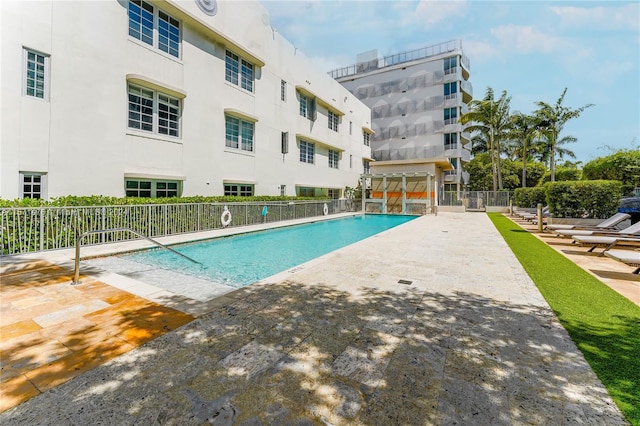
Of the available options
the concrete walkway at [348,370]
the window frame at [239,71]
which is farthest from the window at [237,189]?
the concrete walkway at [348,370]

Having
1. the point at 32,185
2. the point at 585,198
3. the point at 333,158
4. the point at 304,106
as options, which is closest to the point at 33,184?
the point at 32,185

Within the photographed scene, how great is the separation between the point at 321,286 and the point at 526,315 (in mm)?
3102

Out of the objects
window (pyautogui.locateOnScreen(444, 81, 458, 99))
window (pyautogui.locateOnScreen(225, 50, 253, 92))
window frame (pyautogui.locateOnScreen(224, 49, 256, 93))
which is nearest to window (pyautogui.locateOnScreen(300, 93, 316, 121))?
window frame (pyautogui.locateOnScreen(224, 49, 256, 93))

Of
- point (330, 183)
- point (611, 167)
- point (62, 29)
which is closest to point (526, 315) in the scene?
point (62, 29)

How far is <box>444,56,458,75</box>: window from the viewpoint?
125 feet

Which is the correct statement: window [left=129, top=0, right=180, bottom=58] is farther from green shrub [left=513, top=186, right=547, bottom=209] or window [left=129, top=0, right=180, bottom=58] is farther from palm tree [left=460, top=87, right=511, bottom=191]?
palm tree [left=460, top=87, right=511, bottom=191]

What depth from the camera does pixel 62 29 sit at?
9.09 m

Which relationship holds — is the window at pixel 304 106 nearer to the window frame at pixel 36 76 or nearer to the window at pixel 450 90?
the window frame at pixel 36 76

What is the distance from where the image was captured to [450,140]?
127 ft

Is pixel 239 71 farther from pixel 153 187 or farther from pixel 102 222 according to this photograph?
pixel 102 222

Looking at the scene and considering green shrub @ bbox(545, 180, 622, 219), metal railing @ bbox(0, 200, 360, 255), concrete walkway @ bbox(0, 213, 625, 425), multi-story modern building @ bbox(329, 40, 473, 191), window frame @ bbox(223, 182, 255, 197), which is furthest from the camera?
multi-story modern building @ bbox(329, 40, 473, 191)

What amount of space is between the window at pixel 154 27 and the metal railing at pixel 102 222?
7.01 meters

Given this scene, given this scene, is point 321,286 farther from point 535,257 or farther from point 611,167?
point 611,167

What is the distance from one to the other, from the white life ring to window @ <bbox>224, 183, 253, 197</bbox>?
2646 millimetres
